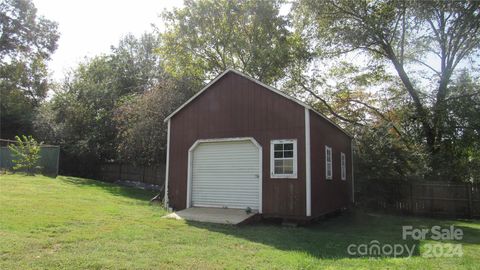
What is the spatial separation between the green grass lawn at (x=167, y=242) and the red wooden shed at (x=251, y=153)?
1.22 m

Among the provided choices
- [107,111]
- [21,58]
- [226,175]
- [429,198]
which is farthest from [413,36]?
[21,58]

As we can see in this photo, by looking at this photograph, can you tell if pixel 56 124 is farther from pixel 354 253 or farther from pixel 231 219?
pixel 354 253

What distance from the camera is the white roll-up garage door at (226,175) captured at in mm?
11961

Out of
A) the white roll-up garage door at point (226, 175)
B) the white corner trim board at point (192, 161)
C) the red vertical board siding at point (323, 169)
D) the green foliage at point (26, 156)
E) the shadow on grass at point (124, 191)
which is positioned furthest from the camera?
the green foliage at point (26, 156)

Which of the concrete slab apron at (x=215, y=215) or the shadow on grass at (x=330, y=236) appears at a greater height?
Answer: the concrete slab apron at (x=215, y=215)

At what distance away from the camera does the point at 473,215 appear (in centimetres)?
1539

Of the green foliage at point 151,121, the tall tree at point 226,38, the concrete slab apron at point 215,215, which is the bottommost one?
the concrete slab apron at point 215,215

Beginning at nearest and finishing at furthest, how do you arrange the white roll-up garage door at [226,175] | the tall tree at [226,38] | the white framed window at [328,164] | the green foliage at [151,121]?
the white roll-up garage door at [226,175], the white framed window at [328,164], the green foliage at [151,121], the tall tree at [226,38]

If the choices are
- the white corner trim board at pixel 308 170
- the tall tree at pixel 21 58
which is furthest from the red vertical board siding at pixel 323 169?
the tall tree at pixel 21 58

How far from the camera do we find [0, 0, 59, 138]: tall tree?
93.1 feet

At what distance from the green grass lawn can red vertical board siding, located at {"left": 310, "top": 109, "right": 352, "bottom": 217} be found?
1.01 m

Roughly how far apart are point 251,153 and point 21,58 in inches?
1003

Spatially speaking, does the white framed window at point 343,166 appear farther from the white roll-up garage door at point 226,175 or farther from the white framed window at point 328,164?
the white roll-up garage door at point 226,175

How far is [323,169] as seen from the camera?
40.8 feet
